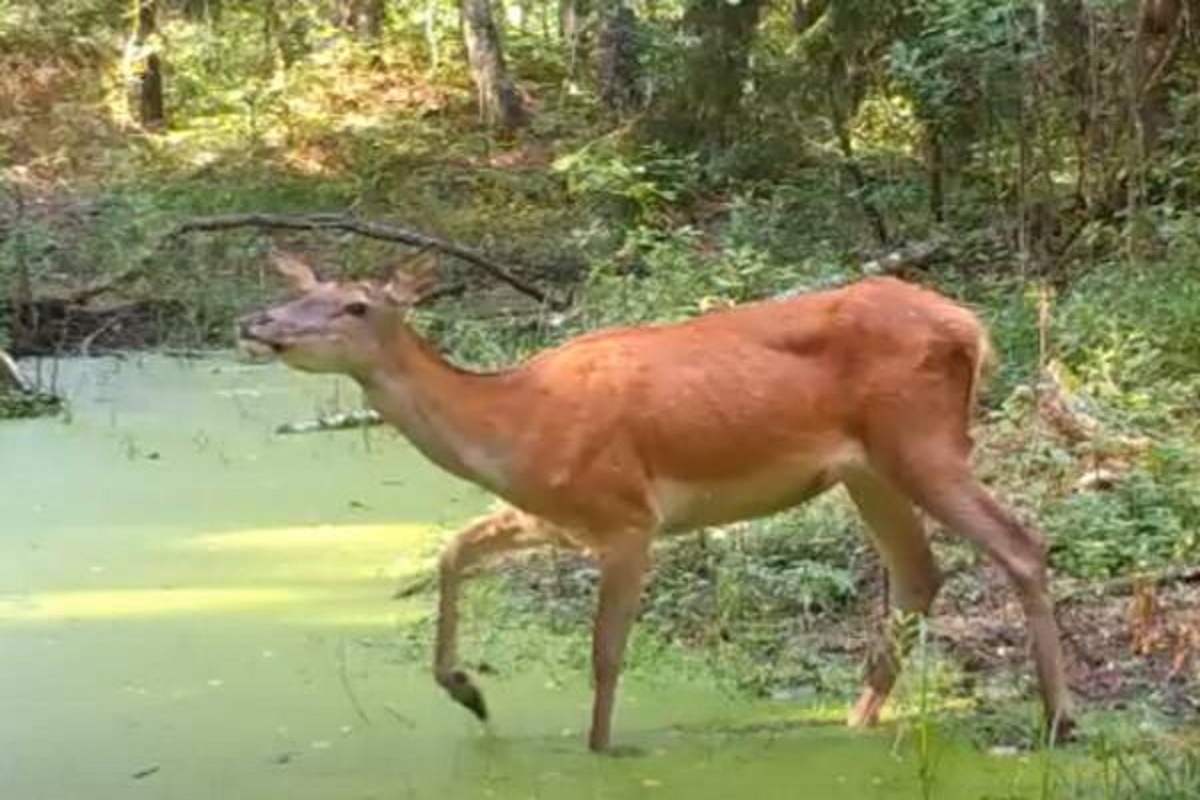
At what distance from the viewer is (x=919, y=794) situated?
4.93 metres

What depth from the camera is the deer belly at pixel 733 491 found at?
5668mm

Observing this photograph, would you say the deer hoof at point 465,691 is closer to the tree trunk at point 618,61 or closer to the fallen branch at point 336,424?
the fallen branch at point 336,424

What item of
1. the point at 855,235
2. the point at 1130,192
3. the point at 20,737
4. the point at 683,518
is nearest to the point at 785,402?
the point at 683,518

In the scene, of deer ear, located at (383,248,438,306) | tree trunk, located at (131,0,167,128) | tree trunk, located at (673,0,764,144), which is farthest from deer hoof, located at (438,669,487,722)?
tree trunk, located at (131,0,167,128)

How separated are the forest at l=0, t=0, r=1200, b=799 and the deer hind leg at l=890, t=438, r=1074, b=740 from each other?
0.87 feet

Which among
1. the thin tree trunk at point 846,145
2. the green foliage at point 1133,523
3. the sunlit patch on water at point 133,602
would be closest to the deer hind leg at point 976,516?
the green foliage at point 1133,523

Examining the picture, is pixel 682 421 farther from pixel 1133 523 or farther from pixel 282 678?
pixel 1133 523

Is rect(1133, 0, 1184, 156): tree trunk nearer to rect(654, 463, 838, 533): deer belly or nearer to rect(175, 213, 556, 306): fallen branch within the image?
rect(175, 213, 556, 306): fallen branch

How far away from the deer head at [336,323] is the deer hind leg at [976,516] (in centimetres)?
125

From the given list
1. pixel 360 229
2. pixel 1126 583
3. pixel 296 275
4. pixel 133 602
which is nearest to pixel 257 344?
pixel 296 275

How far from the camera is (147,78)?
70.5ft

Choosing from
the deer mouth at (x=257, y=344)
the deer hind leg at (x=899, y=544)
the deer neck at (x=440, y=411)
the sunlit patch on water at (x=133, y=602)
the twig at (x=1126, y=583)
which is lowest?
the sunlit patch on water at (x=133, y=602)

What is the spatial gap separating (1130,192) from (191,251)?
→ 574 cm

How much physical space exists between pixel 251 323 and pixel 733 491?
4.05ft
